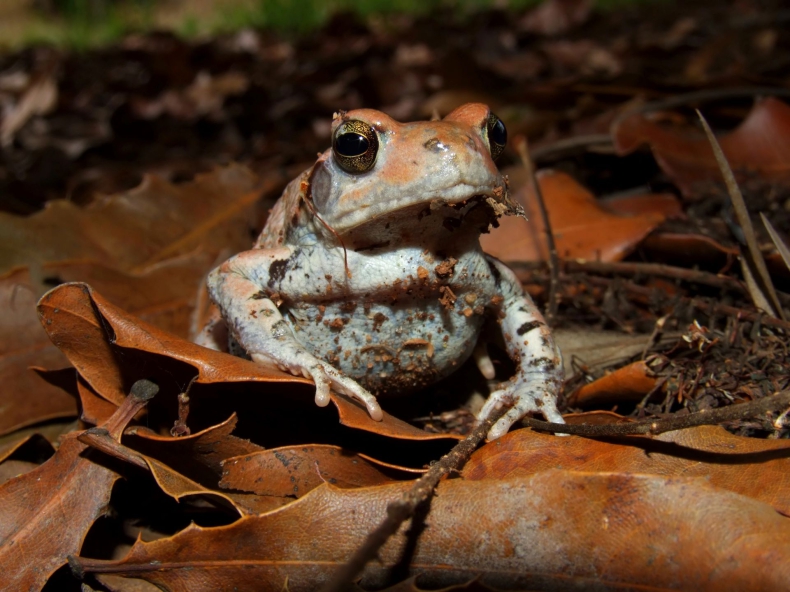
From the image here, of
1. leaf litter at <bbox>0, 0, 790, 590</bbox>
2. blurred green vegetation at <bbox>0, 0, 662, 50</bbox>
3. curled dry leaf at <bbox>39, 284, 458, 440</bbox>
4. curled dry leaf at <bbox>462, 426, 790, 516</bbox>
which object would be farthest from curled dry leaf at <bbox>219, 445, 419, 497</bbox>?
blurred green vegetation at <bbox>0, 0, 662, 50</bbox>

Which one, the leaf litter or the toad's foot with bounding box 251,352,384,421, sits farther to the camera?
the toad's foot with bounding box 251,352,384,421

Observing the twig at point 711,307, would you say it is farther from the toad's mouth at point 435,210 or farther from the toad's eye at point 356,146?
the toad's eye at point 356,146

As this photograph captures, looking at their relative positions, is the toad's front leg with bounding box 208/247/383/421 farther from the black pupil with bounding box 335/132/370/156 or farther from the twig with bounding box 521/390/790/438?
the twig with bounding box 521/390/790/438

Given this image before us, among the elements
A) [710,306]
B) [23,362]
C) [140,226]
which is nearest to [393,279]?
[710,306]

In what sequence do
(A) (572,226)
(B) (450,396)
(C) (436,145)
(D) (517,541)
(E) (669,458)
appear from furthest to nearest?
(A) (572,226), (B) (450,396), (C) (436,145), (E) (669,458), (D) (517,541)

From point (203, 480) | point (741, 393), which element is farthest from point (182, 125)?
point (741, 393)

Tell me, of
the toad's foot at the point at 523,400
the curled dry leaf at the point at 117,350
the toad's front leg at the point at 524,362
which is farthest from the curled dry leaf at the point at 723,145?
the curled dry leaf at the point at 117,350

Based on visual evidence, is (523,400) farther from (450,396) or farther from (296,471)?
(296,471)
